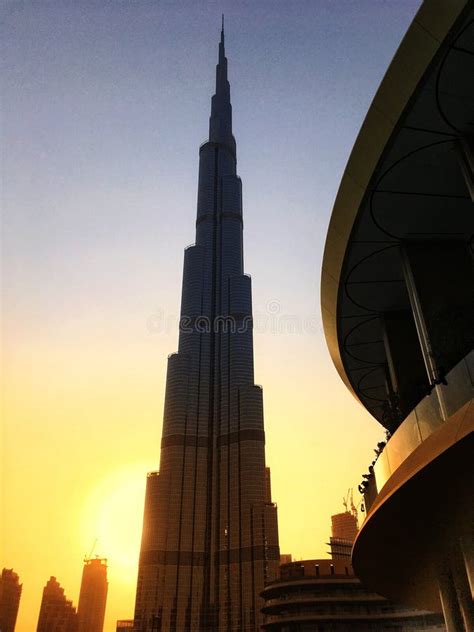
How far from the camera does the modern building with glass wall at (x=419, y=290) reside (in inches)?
424

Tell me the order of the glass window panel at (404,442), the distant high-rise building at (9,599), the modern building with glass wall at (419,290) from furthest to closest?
the distant high-rise building at (9,599)
the glass window panel at (404,442)
the modern building with glass wall at (419,290)

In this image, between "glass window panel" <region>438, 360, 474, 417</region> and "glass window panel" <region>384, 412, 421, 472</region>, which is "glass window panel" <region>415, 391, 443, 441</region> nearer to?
"glass window panel" <region>384, 412, 421, 472</region>

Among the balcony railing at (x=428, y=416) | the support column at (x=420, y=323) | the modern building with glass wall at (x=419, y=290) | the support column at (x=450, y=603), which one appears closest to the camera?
the balcony railing at (x=428, y=416)

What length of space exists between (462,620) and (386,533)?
6.36 m

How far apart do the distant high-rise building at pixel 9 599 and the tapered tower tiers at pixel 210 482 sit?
48.8 meters

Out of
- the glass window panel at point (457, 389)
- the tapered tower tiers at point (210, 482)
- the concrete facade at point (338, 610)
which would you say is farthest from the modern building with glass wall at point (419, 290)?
the tapered tower tiers at point (210, 482)

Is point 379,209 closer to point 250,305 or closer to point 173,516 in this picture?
point 173,516

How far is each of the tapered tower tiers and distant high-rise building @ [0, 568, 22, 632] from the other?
160 feet

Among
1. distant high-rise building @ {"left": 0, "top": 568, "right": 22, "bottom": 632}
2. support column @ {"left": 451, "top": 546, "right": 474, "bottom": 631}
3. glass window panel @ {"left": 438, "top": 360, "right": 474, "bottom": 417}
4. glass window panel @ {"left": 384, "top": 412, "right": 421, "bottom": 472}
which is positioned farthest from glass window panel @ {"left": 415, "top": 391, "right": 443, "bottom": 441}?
distant high-rise building @ {"left": 0, "top": 568, "right": 22, "bottom": 632}

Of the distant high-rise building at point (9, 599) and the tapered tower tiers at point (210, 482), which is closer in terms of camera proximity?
the tapered tower tiers at point (210, 482)

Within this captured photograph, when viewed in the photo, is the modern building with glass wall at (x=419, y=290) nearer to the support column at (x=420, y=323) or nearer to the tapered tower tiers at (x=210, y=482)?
the support column at (x=420, y=323)

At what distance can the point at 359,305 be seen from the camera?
19.7 metres

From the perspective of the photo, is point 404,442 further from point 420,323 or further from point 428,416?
point 420,323

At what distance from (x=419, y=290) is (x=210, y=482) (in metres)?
149
